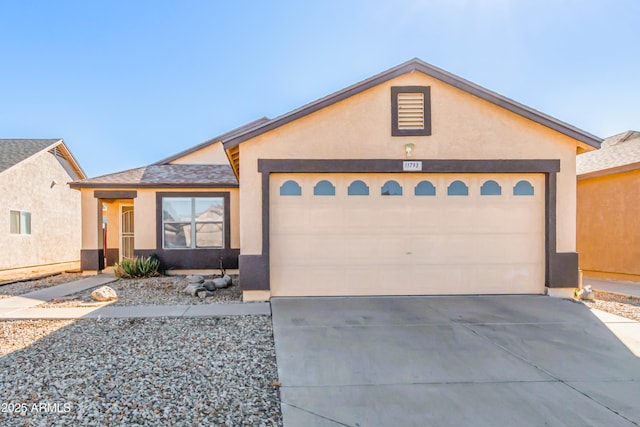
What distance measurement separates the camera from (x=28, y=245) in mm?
14297

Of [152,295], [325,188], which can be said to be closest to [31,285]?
[152,295]

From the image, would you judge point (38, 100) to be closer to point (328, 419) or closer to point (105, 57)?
point (105, 57)

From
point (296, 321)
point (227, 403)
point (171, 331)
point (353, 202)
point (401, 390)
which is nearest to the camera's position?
point (227, 403)

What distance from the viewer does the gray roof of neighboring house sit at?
11047 mm

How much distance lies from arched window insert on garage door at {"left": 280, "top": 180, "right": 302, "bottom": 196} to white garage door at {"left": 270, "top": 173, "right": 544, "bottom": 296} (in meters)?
0.02

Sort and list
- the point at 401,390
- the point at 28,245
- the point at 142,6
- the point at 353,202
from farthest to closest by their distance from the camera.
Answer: the point at 28,245 < the point at 142,6 < the point at 353,202 < the point at 401,390

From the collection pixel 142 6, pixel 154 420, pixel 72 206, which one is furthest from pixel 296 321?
pixel 72 206

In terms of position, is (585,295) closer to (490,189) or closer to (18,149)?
(490,189)

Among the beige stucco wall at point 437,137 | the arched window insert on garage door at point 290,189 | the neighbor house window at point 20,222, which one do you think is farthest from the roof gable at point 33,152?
the beige stucco wall at point 437,137

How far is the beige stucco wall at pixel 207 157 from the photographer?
15023mm

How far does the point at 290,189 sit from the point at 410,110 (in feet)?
10.5

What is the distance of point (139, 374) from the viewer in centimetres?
395

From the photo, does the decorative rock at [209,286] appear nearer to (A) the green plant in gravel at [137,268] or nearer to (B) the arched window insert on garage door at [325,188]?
(A) the green plant in gravel at [137,268]

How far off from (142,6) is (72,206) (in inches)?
411
